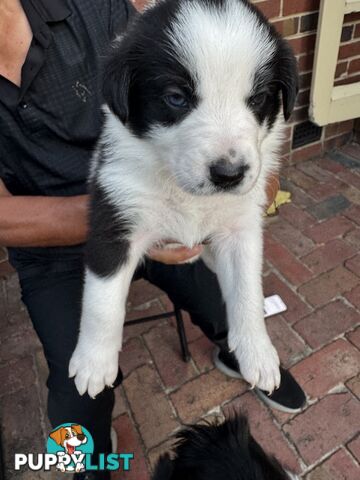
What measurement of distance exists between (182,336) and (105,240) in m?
0.92

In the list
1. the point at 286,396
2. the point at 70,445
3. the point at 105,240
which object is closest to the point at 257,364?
the point at 286,396

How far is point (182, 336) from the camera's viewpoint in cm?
227

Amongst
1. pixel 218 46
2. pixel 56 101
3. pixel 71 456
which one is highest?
pixel 218 46

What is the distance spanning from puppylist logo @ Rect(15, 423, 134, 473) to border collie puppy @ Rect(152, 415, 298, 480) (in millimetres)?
479

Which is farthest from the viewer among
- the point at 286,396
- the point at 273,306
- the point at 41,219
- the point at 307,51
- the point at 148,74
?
the point at 307,51

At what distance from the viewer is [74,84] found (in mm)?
1735

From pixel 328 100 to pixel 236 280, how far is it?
222 cm

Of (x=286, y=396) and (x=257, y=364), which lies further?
(x=286, y=396)

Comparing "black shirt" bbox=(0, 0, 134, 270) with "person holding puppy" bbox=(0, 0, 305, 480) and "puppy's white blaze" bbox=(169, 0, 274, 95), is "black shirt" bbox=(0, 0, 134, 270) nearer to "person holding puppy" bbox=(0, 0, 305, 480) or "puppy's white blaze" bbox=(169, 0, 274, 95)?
"person holding puppy" bbox=(0, 0, 305, 480)

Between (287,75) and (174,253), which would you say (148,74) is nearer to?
(287,75)

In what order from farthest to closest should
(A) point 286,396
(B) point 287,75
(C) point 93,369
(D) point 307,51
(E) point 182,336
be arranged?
1. (D) point 307,51
2. (E) point 182,336
3. (A) point 286,396
4. (C) point 93,369
5. (B) point 287,75

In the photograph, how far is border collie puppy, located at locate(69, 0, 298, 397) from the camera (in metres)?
1.14

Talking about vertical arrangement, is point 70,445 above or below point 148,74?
below

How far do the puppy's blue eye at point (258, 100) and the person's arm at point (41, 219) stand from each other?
75cm
